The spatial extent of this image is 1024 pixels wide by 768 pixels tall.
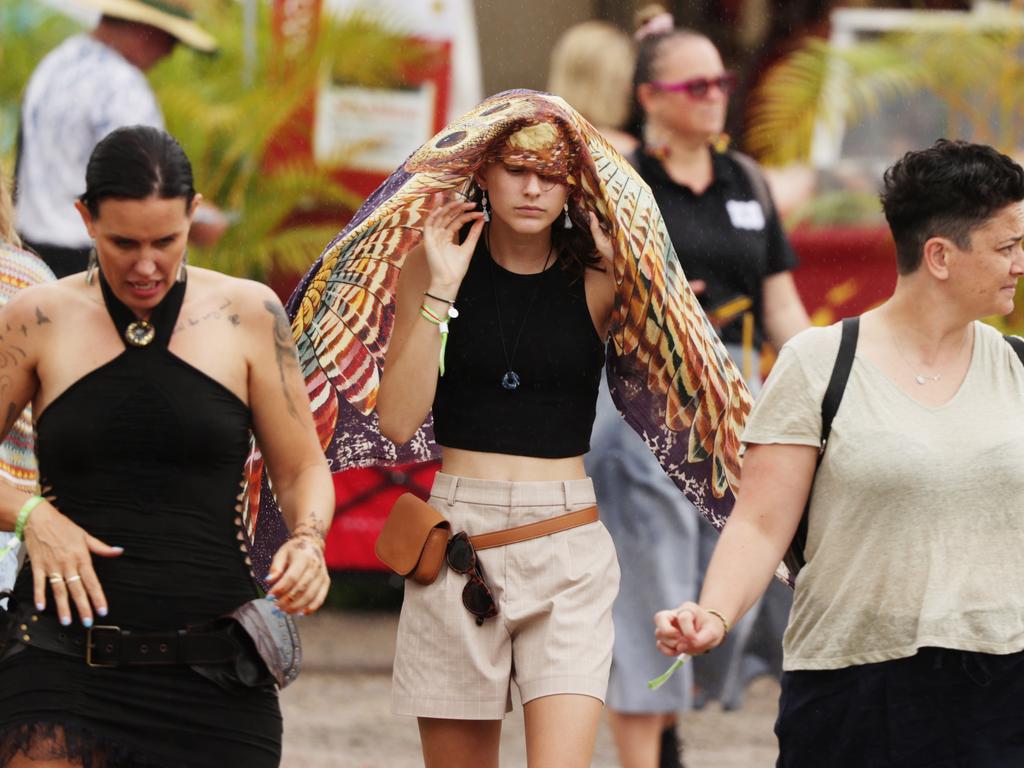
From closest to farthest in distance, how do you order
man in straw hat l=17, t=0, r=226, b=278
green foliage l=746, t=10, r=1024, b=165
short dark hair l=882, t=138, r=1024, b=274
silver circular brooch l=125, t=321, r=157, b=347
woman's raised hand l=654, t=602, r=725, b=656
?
1. silver circular brooch l=125, t=321, r=157, b=347
2. woman's raised hand l=654, t=602, r=725, b=656
3. short dark hair l=882, t=138, r=1024, b=274
4. man in straw hat l=17, t=0, r=226, b=278
5. green foliage l=746, t=10, r=1024, b=165

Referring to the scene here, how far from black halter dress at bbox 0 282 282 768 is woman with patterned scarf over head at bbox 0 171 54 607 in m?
1.08

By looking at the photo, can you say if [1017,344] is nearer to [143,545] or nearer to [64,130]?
[143,545]

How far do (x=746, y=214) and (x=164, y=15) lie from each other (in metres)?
3.27

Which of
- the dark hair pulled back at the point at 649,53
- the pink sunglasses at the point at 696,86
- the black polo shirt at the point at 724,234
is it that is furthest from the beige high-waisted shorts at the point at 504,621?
the dark hair pulled back at the point at 649,53

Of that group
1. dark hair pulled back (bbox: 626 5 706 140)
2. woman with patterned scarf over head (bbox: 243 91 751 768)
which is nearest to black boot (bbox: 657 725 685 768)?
woman with patterned scarf over head (bbox: 243 91 751 768)

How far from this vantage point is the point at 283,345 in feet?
13.3

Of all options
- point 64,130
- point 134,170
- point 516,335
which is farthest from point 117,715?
point 64,130

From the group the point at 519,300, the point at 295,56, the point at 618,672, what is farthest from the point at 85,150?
the point at 519,300

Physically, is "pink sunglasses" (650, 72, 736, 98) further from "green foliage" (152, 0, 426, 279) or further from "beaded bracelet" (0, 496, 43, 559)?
"green foliage" (152, 0, 426, 279)

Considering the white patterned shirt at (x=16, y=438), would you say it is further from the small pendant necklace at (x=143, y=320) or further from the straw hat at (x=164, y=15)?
the straw hat at (x=164, y=15)

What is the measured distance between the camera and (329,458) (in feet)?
16.7

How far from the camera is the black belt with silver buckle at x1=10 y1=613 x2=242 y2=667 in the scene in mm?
3781

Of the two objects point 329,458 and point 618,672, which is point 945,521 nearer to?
point 329,458

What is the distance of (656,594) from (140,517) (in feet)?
9.91
